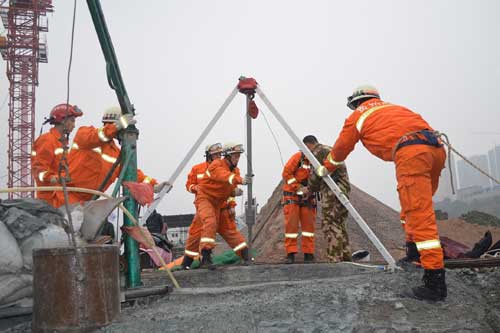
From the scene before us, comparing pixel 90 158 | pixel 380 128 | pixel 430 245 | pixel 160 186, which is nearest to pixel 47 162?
pixel 90 158

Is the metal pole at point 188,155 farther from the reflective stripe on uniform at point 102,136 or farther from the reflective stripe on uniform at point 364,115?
the reflective stripe on uniform at point 364,115

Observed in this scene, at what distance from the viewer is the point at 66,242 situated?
8.79 ft

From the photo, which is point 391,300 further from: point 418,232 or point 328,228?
point 328,228

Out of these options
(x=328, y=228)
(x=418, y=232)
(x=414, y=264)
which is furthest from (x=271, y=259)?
(x=418, y=232)

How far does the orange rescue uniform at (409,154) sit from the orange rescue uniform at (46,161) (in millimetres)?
3067

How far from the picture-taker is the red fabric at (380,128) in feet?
11.0

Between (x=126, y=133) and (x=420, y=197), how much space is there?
7.47 ft

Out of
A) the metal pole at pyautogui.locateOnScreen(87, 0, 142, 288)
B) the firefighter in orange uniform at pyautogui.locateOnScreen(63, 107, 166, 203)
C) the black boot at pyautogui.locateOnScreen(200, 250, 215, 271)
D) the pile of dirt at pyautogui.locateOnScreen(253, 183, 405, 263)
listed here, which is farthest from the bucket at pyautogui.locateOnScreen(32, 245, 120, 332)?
the pile of dirt at pyautogui.locateOnScreen(253, 183, 405, 263)

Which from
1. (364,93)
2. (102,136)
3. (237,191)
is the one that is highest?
(364,93)

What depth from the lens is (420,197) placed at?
3023mm

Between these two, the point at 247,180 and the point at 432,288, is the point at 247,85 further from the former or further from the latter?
the point at 432,288

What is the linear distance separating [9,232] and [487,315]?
2.91 meters

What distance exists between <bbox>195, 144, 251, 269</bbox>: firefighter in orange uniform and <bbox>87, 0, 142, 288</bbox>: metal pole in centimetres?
208

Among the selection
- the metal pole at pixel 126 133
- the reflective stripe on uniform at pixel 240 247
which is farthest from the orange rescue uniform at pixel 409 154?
the reflective stripe on uniform at pixel 240 247
